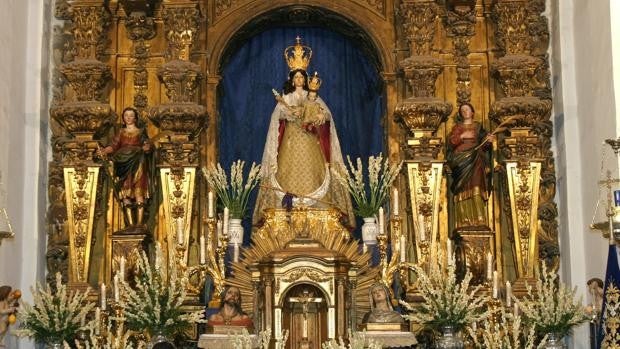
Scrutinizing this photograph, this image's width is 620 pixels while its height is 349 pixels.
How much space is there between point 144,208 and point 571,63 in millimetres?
A: 6264

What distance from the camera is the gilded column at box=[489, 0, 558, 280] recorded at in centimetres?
1630

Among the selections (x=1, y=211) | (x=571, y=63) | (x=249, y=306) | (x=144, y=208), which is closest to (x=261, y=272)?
(x=249, y=306)

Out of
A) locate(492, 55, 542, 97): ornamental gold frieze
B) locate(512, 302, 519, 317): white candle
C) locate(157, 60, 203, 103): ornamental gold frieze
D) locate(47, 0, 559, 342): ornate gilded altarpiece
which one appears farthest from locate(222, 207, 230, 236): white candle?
locate(492, 55, 542, 97): ornamental gold frieze

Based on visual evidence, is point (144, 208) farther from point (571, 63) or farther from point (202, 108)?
point (571, 63)

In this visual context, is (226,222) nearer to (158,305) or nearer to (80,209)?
(158,305)

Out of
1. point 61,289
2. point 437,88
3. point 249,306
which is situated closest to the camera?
point 61,289

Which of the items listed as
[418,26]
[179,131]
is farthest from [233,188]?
[418,26]

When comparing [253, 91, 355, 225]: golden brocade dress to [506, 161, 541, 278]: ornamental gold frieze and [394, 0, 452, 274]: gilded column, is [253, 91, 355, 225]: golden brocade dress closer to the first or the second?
[394, 0, 452, 274]: gilded column

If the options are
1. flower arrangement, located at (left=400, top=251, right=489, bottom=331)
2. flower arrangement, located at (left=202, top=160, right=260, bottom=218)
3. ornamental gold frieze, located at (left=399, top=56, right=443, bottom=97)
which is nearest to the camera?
flower arrangement, located at (left=400, top=251, right=489, bottom=331)

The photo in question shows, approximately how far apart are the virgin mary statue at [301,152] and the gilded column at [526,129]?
2.31 m

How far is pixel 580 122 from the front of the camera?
1648 centimetres

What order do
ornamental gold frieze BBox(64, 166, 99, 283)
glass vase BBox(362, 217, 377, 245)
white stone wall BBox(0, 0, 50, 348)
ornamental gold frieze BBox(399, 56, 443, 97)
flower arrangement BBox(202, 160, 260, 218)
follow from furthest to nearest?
1. ornamental gold frieze BBox(399, 56, 443, 97)
2. ornamental gold frieze BBox(64, 166, 99, 283)
3. glass vase BBox(362, 217, 377, 245)
4. flower arrangement BBox(202, 160, 260, 218)
5. white stone wall BBox(0, 0, 50, 348)

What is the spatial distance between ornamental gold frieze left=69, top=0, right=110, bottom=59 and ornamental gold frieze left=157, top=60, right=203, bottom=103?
1.08 metres

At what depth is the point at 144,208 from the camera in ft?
54.3
